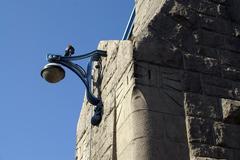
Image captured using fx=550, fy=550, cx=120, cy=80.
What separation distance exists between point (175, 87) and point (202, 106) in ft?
0.93

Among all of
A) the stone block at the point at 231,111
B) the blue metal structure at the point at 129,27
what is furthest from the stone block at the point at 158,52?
the blue metal structure at the point at 129,27

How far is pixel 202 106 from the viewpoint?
4.72 metres

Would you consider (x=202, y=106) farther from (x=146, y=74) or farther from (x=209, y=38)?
(x=209, y=38)

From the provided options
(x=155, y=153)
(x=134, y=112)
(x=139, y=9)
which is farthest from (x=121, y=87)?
(x=139, y=9)

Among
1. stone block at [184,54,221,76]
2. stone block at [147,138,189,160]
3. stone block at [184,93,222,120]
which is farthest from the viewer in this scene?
stone block at [184,54,221,76]

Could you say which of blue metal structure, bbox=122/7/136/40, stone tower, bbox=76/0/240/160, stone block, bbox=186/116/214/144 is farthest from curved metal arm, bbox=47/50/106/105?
stone block, bbox=186/116/214/144

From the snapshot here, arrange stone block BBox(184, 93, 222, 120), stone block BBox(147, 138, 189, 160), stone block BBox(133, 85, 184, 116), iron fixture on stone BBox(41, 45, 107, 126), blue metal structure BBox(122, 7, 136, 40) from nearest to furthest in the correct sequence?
1. stone block BBox(147, 138, 189, 160)
2. stone block BBox(133, 85, 184, 116)
3. stone block BBox(184, 93, 222, 120)
4. iron fixture on stone BBox(41, 45, 107, 126)
5. blue metal structure BBox(122, 7, 136, 40)

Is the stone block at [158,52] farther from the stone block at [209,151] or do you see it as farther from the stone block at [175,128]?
the stone block at [209,151]

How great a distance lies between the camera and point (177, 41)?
506 centimetres

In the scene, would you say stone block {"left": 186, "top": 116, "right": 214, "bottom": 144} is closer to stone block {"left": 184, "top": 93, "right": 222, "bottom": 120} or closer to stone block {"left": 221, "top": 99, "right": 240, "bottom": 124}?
stone block {"left": 184, "top": 93, "right": 222, "bottom": 120}

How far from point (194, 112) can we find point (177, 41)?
754mm

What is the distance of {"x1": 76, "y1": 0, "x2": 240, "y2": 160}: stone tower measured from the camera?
4434 mm

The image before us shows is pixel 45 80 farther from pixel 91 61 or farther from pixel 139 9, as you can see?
pixel 139 9

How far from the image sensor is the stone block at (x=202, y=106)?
15.3ft
